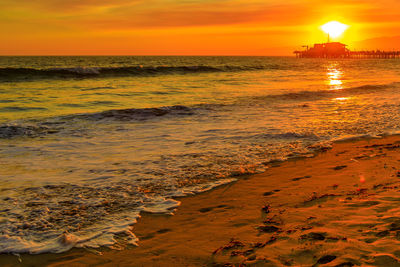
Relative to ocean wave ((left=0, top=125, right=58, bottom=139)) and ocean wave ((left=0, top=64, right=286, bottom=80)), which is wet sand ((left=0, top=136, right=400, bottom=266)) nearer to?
ocean wave ((left=0, top=125, right=58, bottom=139))

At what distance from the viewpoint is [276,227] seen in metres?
3.69

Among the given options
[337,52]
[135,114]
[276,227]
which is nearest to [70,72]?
[135,114]

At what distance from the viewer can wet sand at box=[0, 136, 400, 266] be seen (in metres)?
3.06

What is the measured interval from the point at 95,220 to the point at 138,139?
4478 millimetres

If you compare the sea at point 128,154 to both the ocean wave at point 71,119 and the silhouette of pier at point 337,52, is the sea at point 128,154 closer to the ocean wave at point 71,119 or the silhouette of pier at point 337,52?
the ocean wave at point 71,119

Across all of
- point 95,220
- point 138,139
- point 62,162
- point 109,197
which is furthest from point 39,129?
point 95,220

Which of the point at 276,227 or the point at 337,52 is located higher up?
the point at 337,52

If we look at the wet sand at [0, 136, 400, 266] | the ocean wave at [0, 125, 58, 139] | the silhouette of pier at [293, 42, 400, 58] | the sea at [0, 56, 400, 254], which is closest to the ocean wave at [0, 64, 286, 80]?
the sea at [0, 56, 400, 254]

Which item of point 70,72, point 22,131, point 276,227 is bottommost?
point 276,227

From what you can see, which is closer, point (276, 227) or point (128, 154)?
point (276, 227)

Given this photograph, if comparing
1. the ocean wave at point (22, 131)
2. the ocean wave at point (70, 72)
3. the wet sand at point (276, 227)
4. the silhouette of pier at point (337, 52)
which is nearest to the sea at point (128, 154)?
the ocean wave at point (22, 131)

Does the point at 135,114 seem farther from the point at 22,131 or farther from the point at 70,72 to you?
the point at 70,72

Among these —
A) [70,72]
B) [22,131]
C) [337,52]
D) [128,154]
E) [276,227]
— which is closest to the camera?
[276,227]

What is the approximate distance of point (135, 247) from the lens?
11.3 feet
